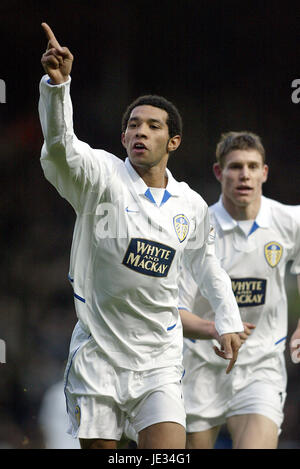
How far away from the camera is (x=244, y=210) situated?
4.98 metres

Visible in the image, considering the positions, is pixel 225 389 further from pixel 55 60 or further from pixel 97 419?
pixel 55 60

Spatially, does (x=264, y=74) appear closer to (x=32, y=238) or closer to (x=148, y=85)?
(x=148, y=85)

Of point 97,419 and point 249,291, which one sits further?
point 249,291

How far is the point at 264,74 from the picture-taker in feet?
26.5

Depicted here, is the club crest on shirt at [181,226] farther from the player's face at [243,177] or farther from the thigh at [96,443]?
the player's face at [243,177]

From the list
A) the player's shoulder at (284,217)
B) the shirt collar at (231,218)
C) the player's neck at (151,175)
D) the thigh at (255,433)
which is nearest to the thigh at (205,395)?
the thigh at (255,433)

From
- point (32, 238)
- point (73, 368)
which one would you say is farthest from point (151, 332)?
point (32, 238)

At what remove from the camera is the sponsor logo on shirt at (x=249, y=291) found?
188 inches

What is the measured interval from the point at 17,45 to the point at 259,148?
332 centimetres

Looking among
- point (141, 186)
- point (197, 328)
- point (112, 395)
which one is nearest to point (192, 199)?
point (141, 186)

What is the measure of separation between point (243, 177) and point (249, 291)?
28.7 inches

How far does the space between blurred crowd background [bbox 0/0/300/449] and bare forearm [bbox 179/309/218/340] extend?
2806 mm

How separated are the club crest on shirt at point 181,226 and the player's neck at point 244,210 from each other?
4.28ft

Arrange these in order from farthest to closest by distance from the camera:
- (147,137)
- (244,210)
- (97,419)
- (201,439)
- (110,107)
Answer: (110,107), (244,210), (201,439), (147,137), (97,419)
